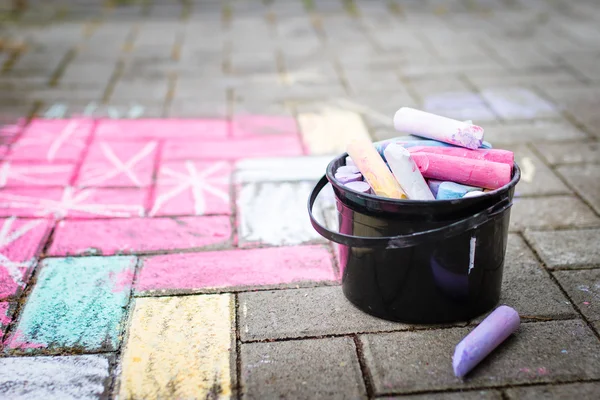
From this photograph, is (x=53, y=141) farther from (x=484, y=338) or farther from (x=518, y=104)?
(x=518, y=104)

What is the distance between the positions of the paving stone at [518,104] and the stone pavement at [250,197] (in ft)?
0.06

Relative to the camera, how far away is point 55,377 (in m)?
1.96

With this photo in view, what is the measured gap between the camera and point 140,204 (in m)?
3.02

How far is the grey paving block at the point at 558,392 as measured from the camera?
1.84 m

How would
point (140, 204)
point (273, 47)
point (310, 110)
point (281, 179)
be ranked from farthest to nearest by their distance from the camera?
point (273, 47)
point (310, 110)
point (281, 179)
point (140, 204)

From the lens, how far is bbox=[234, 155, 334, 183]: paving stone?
10.7 ft

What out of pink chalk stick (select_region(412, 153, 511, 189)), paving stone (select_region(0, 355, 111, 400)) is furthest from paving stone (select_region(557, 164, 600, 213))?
paving stone (select_region(0, 355, 111, 400))

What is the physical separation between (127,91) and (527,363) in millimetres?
3268

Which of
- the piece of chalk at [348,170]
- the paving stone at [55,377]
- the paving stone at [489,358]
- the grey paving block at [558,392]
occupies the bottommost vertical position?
the paving stone at [489,358]

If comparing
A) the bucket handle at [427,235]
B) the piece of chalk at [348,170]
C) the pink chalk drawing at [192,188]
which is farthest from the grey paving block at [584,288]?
the pink chalk drawing at [192,188]

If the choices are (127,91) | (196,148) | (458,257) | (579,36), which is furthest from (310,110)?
(579,36)

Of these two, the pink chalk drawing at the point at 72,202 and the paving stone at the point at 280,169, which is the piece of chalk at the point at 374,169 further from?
the pink chalk drawing at the point at 72,202

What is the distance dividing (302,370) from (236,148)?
6.02 ft

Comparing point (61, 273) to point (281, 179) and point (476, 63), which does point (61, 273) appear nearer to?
point (281, 179)
